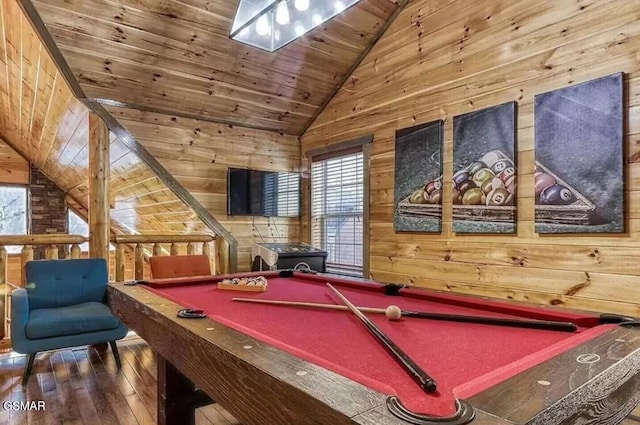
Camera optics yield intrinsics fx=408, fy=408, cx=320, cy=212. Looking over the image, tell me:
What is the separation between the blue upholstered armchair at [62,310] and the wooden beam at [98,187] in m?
0.54

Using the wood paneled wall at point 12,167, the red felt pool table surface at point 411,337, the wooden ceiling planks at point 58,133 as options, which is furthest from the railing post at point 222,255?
the wood paneled wall at point 12,167

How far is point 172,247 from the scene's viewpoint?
4.32 m

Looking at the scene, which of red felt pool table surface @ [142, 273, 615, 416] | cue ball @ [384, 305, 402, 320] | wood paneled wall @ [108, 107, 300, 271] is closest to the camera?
red felt pool table surface @ [142, 273, 615, 416]

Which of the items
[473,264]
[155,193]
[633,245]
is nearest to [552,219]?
[633,245]

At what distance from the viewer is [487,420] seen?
2.27 ft

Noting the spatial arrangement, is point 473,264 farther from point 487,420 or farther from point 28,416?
point 28,416

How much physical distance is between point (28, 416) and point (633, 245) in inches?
140

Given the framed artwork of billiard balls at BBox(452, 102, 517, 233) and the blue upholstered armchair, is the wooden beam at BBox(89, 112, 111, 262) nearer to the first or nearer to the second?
the blue upholstered armchair

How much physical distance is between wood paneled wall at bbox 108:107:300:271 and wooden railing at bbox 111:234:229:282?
0.23m

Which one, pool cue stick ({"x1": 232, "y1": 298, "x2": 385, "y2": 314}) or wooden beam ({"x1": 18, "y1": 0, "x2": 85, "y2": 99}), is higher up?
wooden beam ({"x1": 18, "y1": 0, "x2": 85, "y2": 99})

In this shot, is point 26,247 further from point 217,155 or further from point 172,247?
point 217,155

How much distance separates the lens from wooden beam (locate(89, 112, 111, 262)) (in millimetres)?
3824

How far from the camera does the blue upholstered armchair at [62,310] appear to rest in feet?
8.94

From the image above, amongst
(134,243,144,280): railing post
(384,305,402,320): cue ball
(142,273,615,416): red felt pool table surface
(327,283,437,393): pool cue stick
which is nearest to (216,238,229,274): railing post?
(134,243,144,280): railing post
